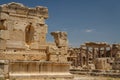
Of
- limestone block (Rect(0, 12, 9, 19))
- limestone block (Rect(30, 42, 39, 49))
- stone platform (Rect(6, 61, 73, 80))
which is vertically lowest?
stone platform (Rect(6, 61, 73, 80))

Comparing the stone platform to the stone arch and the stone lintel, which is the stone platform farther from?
the stone lintel

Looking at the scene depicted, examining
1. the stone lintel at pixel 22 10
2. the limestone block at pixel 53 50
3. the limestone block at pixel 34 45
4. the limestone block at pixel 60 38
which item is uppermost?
the stone lintel at pixel 22 10

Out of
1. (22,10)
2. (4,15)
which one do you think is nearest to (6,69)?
(4,15)

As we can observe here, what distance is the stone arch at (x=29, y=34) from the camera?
1493 cm

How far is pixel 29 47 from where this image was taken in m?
14.6

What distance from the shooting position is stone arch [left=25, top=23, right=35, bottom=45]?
14927 mm

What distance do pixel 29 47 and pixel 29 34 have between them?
0.83m

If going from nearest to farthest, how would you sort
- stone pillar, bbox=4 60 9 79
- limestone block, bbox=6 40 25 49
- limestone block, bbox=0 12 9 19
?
stone pillar, bbox=4 60 9 79 → limestone block, bbox=0 12 9 19 → limestone block, bbox=6 40 25 49

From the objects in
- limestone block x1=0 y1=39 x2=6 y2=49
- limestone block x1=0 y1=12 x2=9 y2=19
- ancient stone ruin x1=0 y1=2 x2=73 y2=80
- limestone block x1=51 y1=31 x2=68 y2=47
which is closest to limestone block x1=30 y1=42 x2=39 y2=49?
ancient stone ruin x1=0 y1=2 x2=73 y2=80

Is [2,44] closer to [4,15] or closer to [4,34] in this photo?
[4,34]

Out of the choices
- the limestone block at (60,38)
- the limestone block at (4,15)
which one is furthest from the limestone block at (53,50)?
the limestone block at (4,15)

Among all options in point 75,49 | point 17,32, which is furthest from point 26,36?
point 75,49

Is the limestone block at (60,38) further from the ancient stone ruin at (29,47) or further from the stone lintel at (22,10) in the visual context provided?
the stone lintel at (22,10)

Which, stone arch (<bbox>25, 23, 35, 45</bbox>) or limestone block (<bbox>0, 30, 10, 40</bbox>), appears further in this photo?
stone arch (<bbox>25, 23, 35, 45</bbox>)
